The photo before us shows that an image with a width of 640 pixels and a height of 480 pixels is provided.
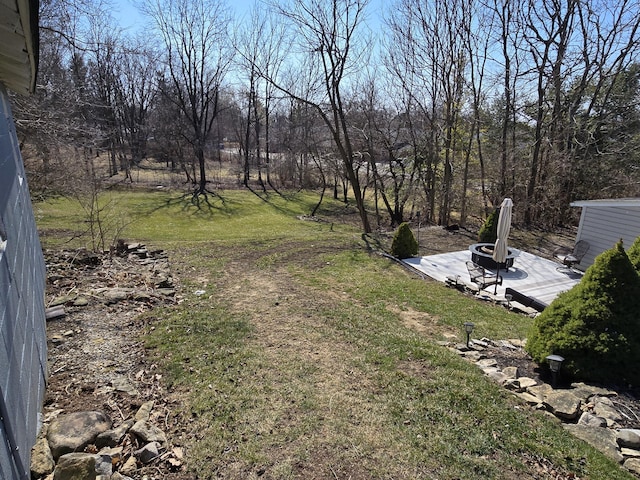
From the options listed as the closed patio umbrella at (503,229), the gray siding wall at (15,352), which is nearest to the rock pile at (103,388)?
the gray siding wall at (15,352)

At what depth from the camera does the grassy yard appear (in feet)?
9.83

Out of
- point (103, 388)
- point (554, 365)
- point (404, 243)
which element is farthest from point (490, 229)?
point (103, 388)

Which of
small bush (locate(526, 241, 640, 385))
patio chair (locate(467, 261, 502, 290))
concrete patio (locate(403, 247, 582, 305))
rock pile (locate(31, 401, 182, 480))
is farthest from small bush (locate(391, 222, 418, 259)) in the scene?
rock pile (locate(31, 401, 182, 480))

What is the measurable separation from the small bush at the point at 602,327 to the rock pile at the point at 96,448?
169 inches

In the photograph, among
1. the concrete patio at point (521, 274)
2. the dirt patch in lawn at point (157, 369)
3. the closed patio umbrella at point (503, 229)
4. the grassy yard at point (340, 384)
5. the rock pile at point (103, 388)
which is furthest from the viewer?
the concrete patio at point (521, 274)

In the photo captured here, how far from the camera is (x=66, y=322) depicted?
5109 millimetres

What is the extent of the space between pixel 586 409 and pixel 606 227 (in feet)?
27.4

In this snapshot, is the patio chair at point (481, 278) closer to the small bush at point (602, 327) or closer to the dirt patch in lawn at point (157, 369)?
the dirt patch in lawn at point (157, 369)

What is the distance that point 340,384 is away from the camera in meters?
4.09

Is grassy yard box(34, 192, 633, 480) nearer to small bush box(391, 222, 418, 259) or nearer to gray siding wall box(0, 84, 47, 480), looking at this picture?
gray siding wall box(0, 84, 47, 480)

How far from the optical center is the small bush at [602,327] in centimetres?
405

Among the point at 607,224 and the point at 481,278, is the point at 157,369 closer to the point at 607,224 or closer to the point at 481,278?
the point at 481,278

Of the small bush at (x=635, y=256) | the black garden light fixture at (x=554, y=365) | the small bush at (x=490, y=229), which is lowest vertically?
the black garden light fixture at (x=554, y=365)

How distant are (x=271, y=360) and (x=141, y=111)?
1432 inches
